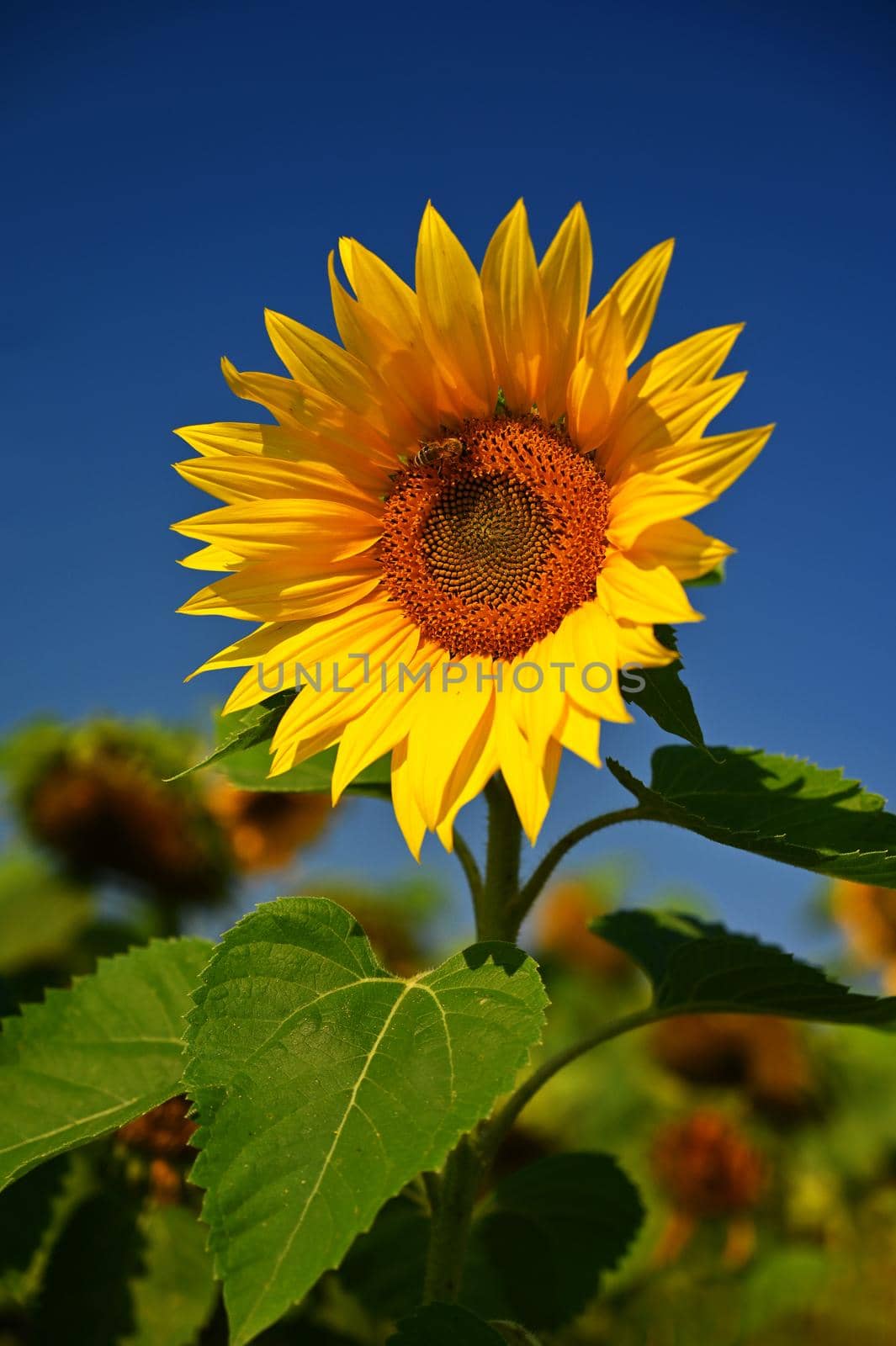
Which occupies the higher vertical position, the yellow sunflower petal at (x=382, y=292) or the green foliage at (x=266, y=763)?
the yellow sunflower petal at (x=382, y=292)

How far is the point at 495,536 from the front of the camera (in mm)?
2186

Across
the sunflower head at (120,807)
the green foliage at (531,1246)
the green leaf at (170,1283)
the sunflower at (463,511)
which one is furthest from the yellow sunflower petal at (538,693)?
the sunflower head at (120,807)

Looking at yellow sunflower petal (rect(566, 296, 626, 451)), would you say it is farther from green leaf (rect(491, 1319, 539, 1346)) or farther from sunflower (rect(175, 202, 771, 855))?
green leaf (rect(491, 1319, 539, 1346))

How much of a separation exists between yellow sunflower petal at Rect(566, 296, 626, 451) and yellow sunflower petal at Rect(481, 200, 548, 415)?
3.4 inches

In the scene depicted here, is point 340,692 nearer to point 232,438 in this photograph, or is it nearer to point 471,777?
point 471,777

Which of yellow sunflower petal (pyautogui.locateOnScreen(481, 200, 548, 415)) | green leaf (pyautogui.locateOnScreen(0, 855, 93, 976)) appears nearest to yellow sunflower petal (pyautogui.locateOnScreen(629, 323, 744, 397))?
yellow sunflower petal (pyautogui.locateOnScreen(481, 200, 548, 415))

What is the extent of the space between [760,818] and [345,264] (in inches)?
48.1

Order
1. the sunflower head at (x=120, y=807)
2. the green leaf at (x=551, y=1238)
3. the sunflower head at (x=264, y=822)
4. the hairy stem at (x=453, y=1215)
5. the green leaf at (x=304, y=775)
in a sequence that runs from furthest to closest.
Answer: the sunflower head at (x=264, y=822) < the sunflower head at (x=120, y=807) < the green leaf at (x=551, y=1238) < the green leaf at (x=304, y=775) < the hairy stem at (x=453, y=1215)

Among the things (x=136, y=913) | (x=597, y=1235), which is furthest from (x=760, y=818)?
(x=136, y=913)

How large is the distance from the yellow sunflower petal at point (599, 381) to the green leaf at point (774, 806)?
1.82 feet

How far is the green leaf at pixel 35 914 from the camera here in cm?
442

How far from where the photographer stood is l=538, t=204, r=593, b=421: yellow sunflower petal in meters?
1.84

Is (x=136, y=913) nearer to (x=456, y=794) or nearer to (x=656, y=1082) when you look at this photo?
(x=656, y=1082)

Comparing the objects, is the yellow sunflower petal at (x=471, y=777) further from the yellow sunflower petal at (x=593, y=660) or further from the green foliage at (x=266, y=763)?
the green foliage at (x=266, y=763)
